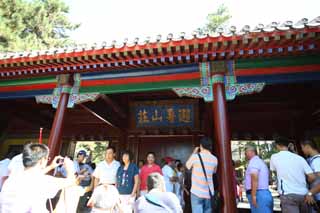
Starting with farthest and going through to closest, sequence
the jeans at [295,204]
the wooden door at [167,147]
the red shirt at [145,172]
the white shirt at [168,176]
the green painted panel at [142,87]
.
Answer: the wooden door at [167,147], the white shirt at [168,176], the green painted panel at [142,87], the red shirt at [145,172], the jeans at [295,204]

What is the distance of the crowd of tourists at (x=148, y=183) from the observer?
1768 mm

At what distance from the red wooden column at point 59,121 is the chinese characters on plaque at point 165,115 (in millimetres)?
3006

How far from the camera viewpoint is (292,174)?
285 centimetres

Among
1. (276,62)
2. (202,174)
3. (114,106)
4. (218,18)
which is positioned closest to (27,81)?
(114,106)

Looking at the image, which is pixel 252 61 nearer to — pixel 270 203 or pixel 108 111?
pixel 270 203

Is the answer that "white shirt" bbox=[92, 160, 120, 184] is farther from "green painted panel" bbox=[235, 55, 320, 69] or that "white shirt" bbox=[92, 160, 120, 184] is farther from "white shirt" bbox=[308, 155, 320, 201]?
"white shirt" bbox=[308, 155, 320, 201]

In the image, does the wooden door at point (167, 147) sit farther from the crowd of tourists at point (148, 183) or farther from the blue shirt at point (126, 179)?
the blue shirt at point (126, 179)

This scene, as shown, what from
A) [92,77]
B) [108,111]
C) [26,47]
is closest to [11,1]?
[26,47]

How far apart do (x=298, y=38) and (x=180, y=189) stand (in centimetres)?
362

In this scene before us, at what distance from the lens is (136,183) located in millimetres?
3963

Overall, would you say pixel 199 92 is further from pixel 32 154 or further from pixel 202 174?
pixel 32 154

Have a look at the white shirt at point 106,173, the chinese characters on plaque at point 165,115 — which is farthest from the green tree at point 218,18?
the white shirt at point 106,173

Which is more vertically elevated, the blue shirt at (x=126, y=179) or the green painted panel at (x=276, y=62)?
the green painted panel at (x=276, y=62)

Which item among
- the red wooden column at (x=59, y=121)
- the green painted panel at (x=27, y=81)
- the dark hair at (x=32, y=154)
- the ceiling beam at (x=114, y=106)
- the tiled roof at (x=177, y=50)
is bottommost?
the dark hair at (x=32, y=154)
